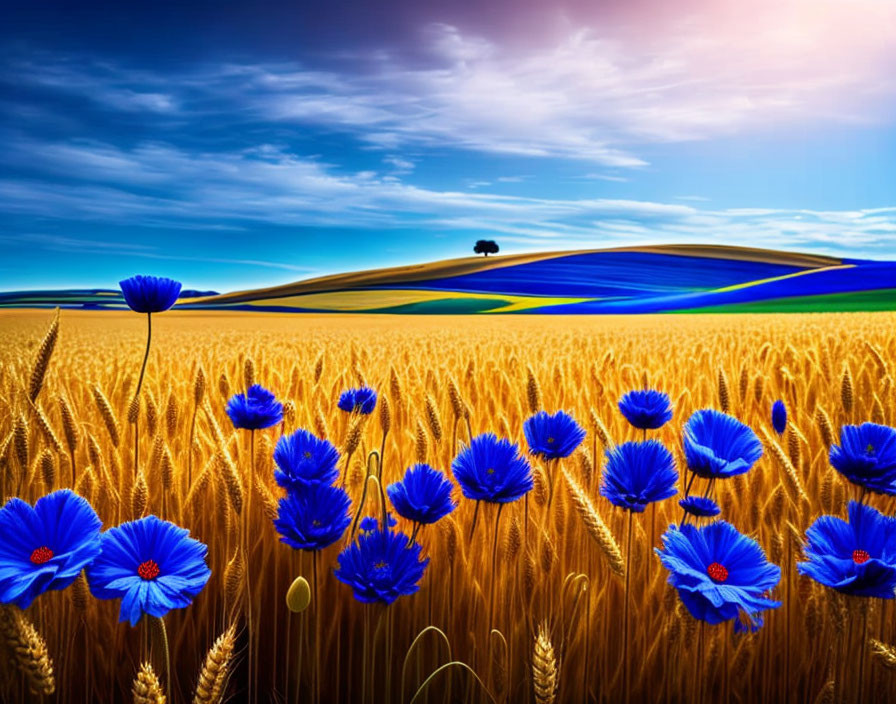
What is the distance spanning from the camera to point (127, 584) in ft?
2.05

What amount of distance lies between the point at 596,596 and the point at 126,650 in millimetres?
761

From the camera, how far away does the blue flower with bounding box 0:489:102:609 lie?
599mm

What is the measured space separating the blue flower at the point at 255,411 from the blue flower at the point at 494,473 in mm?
554

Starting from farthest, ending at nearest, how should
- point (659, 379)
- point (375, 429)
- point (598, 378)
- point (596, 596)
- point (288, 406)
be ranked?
point (659, 379)
point (598, 378)
point (375, 429)
point (288, 406)
point (596, 596)

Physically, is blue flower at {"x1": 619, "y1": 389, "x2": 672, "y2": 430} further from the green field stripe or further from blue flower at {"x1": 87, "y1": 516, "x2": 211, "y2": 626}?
the green field stripe

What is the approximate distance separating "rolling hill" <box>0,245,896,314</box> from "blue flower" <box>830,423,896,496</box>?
26.3 m

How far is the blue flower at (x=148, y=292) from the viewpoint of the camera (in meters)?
1.45

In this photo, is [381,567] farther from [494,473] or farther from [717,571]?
[717,571]

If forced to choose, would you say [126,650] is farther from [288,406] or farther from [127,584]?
[288,406]

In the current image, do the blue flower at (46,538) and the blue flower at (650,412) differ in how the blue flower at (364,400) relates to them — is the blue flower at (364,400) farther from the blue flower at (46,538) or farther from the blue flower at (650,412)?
the blue flower at (46,538)

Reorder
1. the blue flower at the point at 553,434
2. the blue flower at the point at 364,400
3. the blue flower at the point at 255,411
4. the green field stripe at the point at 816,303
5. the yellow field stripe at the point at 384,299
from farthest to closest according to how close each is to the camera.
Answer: the yellow field stripe at the point at 384,299, the green field stripe at the point at 816,303, the blue flower at the point at 364,400, the blue flower at the point at 255,411, the blue flower at the point at 553,434

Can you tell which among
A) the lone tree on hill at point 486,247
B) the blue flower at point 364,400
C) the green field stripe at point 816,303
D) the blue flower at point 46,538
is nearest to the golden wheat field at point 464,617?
the blue flower at point 46,538

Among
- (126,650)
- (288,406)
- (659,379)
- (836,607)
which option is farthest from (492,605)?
(659,379)

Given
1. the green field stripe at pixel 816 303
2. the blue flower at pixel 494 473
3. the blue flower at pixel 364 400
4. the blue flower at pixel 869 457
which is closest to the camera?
the blue flower at pixel 494 473
